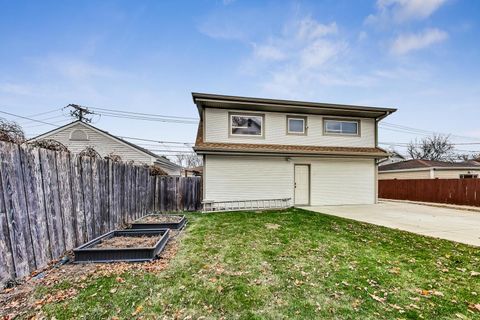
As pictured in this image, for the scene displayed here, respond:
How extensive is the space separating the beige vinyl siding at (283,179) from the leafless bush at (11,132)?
7.51 metres

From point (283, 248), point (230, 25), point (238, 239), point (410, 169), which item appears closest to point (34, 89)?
point (230, 25)

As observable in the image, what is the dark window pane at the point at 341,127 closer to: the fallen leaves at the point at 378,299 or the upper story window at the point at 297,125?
the upper story window at the point at 297,125

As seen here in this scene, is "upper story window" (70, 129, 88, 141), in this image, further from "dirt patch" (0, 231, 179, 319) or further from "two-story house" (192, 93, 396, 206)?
"dirt patch" (0, 231, 179, 319)

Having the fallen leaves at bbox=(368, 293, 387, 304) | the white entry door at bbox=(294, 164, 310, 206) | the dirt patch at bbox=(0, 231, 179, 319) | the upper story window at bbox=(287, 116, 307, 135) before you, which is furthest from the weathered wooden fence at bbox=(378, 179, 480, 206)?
the dirt patch at bbox=(0, 231, 179, 319)

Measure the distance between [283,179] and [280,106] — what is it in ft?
11.5

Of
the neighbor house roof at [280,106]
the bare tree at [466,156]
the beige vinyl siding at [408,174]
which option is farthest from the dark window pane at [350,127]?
the bare tree at [466,156]

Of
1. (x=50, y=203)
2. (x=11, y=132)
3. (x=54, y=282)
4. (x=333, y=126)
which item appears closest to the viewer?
(x=54, y=282)

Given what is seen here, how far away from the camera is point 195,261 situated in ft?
13.8

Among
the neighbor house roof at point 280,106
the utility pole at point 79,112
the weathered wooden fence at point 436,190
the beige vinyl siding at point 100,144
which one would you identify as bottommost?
the weathered wooden fence at point 436,190

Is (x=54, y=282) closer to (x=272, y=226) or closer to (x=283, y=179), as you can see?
(x=272, y=226)

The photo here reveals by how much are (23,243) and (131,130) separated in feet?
99.8

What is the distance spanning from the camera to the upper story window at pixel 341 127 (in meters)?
12.6

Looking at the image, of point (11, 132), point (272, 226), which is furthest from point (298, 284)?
point (11, 132)

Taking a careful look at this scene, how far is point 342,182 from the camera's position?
1239 cm
